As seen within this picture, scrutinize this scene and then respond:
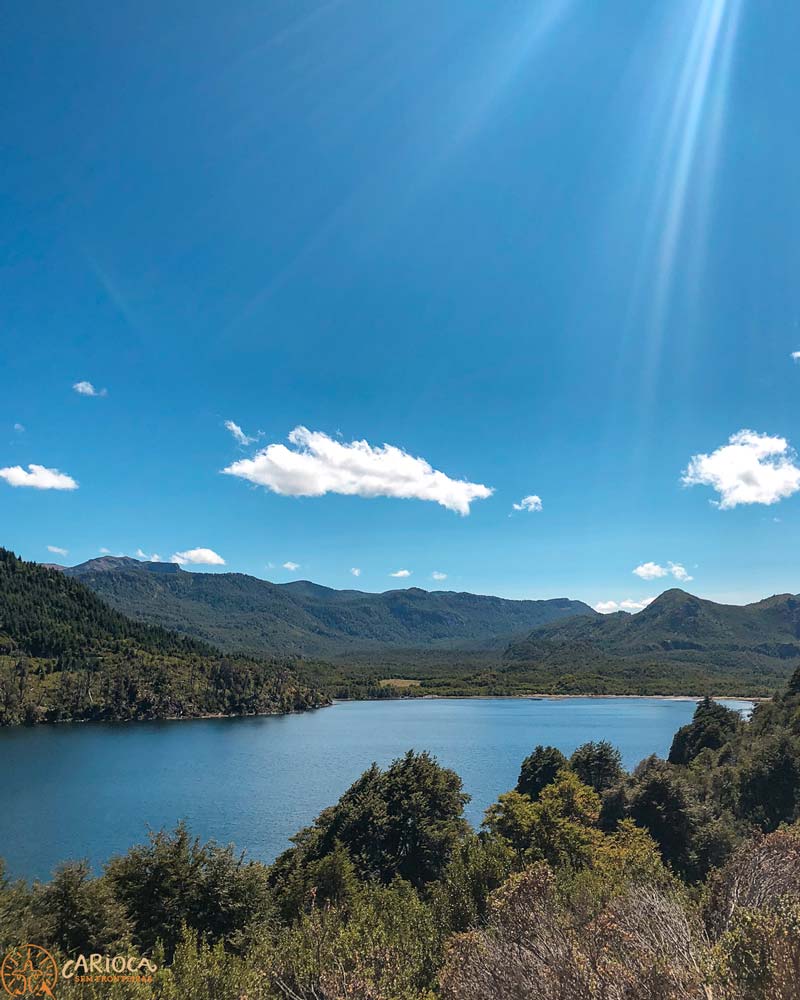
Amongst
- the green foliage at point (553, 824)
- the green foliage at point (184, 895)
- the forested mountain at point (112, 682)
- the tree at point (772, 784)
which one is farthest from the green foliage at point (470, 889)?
the forested mountain at point (112, 682)

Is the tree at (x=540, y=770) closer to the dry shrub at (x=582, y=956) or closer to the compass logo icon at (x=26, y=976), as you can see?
the dry shrub at (x=582, y=956)

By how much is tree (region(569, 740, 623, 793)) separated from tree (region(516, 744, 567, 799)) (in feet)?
5.49

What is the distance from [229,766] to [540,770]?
55011mm

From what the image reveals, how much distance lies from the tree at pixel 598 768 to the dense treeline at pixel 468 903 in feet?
23.1

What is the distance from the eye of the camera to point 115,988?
13938 millimetres

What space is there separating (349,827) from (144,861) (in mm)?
17337

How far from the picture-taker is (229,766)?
91625 millimetres

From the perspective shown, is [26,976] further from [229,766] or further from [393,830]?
[229,766]

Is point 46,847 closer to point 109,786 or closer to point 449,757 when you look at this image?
point 109,786

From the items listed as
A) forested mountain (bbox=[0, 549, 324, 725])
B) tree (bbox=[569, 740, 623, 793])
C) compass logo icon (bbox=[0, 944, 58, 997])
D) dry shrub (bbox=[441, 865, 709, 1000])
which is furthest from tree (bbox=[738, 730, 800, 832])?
forested mountain (bbox=[0, 549, 324, 725])

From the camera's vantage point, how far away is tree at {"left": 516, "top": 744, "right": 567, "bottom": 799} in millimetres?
59781

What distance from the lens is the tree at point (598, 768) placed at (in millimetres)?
60031

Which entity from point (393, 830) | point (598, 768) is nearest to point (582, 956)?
point (393, 830)

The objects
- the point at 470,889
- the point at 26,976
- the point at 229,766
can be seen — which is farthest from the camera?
the point at 229,766
